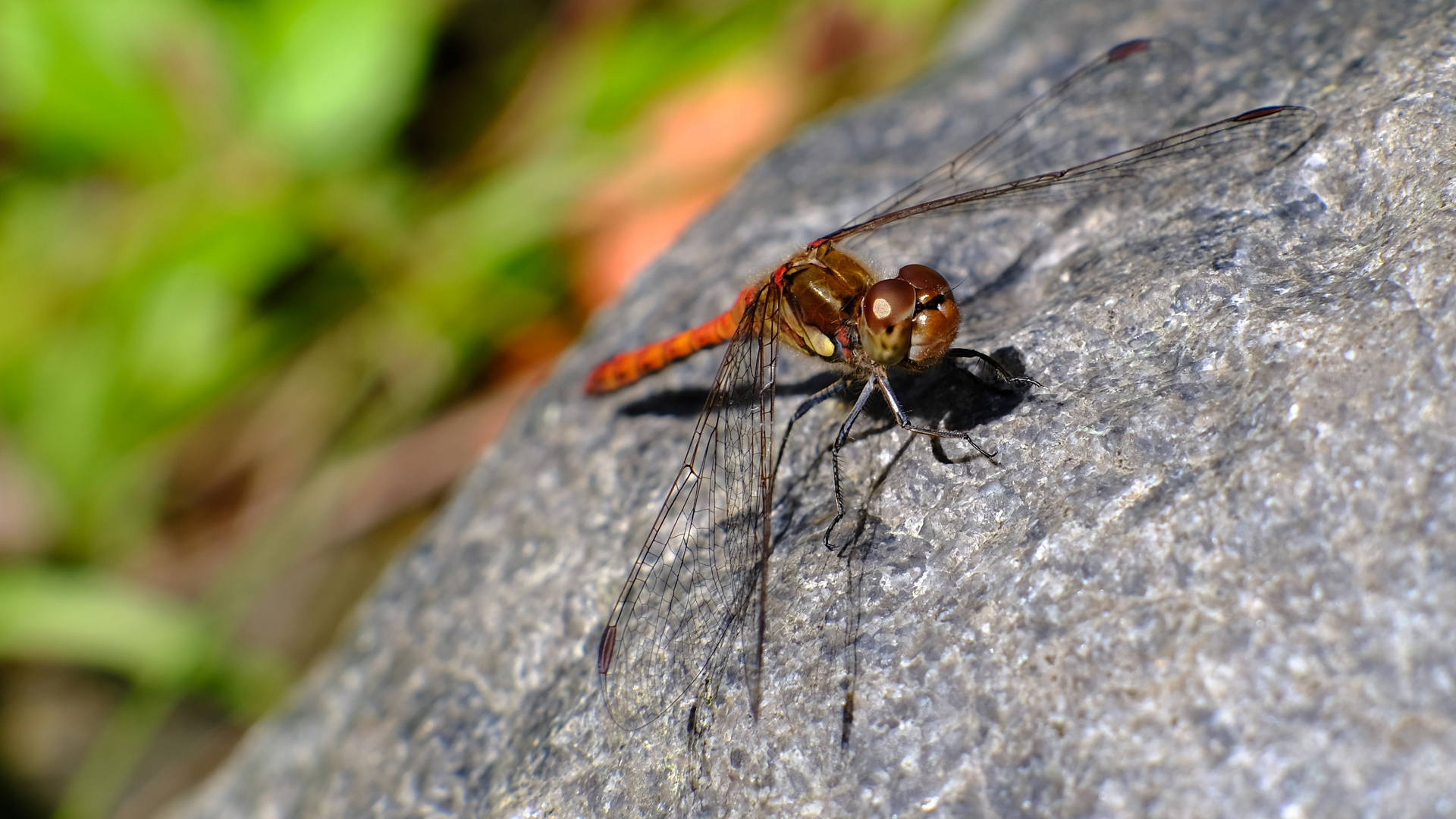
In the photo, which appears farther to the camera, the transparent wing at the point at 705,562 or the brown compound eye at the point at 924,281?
the brown compound eye at the point at 924,281

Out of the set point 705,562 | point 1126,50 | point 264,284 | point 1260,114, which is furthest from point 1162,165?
point 264,284

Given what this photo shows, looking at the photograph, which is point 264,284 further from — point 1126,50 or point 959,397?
point 1126,50

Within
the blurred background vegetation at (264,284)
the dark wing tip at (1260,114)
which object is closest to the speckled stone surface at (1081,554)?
the dark wing tip at (1260,114)

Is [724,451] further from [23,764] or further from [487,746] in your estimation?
[23,764]

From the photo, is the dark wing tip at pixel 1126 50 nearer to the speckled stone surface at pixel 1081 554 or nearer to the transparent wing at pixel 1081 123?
the transparent wing at pixel 1081 123

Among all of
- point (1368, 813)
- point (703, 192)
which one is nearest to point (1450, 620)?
point (1368, 813)

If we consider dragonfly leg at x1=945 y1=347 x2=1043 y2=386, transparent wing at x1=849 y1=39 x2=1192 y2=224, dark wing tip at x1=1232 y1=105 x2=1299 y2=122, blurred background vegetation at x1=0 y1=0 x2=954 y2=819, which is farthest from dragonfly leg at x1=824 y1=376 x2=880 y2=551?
blurred background vegetation at x1=0 y1=0 x2=954 y2=819
